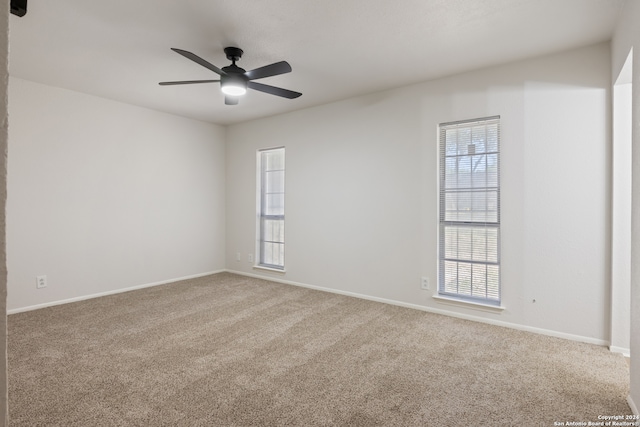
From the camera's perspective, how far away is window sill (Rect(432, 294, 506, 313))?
3.27 meters

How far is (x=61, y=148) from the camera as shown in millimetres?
3912

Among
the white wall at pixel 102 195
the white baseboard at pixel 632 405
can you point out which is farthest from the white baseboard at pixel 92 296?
the white baseboard at pixel 632 405

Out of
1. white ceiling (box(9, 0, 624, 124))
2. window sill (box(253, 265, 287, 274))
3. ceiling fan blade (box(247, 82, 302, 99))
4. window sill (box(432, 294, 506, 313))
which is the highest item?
white ceiling (box(9, 0, 624, 124))

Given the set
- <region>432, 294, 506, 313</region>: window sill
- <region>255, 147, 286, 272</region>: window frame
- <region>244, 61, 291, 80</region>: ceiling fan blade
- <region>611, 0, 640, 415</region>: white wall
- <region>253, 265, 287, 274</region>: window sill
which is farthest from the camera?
<region>255, 147, 286, 272</region>: window frame

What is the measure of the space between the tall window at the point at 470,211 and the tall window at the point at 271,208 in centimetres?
248

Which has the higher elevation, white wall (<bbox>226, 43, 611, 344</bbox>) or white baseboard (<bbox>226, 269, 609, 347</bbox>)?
white wall (<bbox>226, 43, 611, 344</bbox>)

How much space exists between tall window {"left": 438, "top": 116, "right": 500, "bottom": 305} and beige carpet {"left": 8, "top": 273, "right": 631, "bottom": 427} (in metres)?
0.44

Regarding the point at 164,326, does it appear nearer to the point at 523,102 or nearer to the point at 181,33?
the point at 181,33

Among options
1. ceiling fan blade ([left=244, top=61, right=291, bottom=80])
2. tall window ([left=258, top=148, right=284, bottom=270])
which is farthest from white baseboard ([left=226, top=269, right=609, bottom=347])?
ceiling fan blade ([left=244, top=61, right=291, bottom=80])

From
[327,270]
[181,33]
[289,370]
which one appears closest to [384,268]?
[327,270]

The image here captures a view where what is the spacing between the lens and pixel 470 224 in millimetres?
3482

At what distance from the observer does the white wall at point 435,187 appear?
9.35 ft

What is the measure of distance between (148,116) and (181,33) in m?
2.46

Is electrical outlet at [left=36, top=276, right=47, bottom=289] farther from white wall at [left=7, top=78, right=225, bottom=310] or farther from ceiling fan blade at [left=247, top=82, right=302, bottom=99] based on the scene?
ceiling fan blade at [left=247, top=82, right=302, bottom=99]
